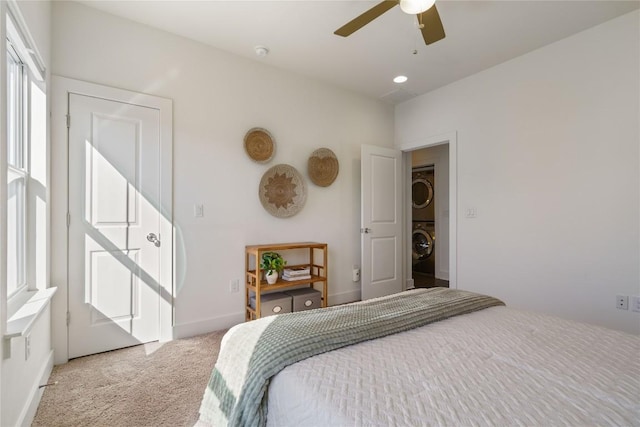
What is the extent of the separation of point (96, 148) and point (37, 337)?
4.33ft

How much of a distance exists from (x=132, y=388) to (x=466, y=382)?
1929 mm

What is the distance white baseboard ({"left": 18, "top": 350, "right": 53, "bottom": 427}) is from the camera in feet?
4.89

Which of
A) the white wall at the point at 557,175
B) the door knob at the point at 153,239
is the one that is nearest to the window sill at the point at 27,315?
the door knob at the point at 153,239

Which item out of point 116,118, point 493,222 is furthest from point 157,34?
point 493,222

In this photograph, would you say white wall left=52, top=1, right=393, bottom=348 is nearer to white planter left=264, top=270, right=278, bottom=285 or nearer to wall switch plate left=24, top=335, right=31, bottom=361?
white planter left=264, top=270, right=278, bottom=285

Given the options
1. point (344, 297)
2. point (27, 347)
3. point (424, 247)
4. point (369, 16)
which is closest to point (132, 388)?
point (27, 347)

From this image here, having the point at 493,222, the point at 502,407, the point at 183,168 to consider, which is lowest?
the point at 502,407

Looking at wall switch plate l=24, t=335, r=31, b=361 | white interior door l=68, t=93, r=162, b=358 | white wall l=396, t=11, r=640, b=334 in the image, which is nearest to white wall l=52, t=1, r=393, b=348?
white interior door l=68, t=93, r=162, b=358

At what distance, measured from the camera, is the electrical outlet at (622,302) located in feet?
7.49

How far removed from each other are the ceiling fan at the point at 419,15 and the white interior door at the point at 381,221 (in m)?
1.86

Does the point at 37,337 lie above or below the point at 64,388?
above

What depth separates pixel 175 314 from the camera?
2.59 metres

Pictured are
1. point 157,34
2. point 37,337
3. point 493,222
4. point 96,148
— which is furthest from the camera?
point 493,222

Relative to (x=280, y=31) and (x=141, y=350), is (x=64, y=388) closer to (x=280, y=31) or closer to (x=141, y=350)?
(x=141, y=350)
